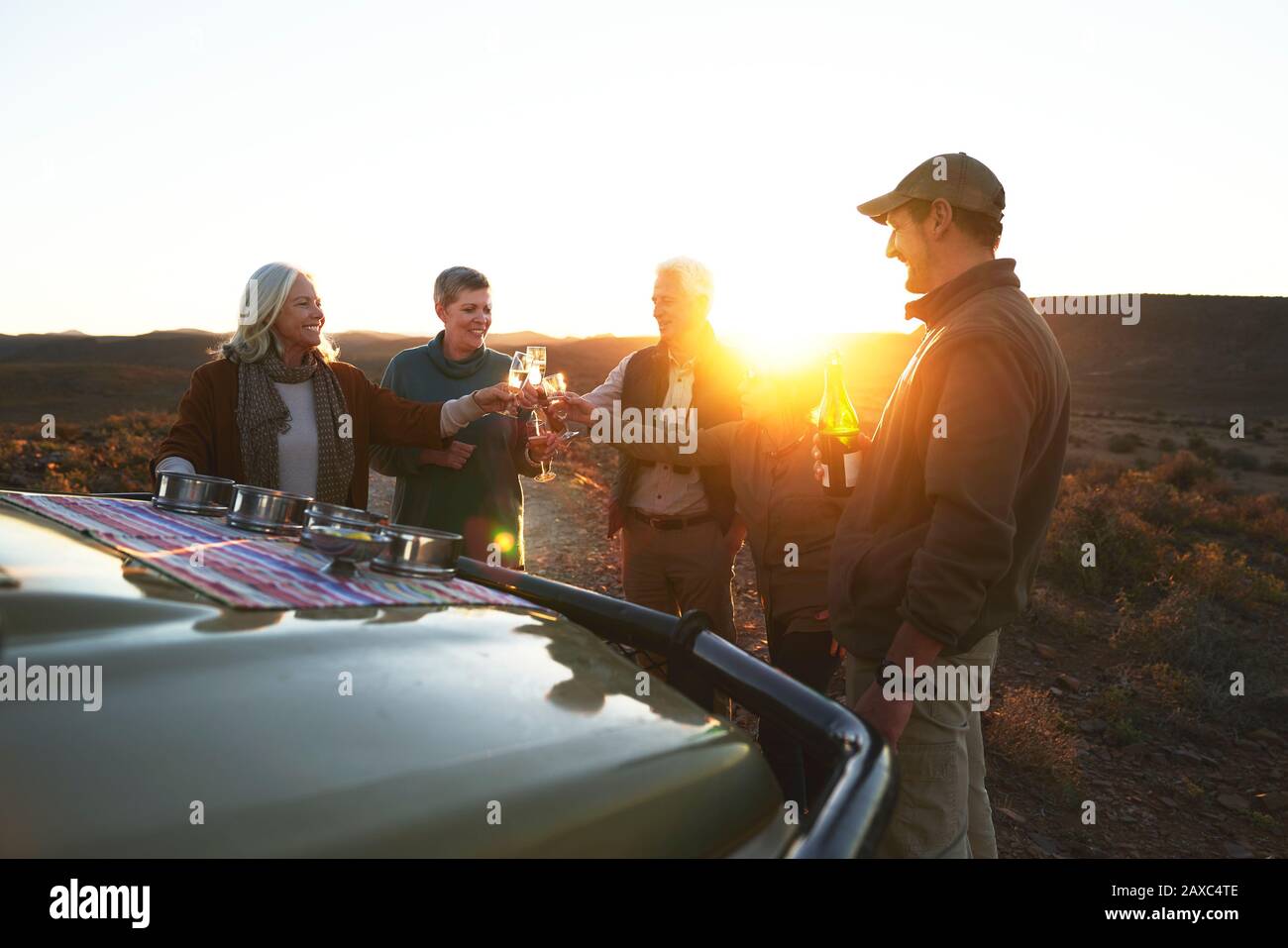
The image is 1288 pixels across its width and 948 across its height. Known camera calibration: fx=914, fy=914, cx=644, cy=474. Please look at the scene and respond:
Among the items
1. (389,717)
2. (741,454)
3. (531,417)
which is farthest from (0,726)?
(531,417)

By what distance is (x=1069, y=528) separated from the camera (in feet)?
36.3

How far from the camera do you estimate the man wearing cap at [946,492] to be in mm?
2320

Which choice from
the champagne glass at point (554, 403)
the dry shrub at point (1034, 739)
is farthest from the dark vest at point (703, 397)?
the dry shrub at point (1034, 739)

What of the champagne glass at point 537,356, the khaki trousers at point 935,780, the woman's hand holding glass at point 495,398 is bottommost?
the khaki trousers at point 935,780

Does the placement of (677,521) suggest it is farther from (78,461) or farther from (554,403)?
(78,461)

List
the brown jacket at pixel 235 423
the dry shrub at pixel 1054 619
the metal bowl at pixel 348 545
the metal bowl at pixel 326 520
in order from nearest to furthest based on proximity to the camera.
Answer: the metal bowl at pixel 348 545 < the metal bowl at pixel 326 520 < the brown jacket at pixel 235 423 < the dry shrub at pixel 1054 619

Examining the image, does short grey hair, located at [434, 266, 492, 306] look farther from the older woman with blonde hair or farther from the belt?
the belt

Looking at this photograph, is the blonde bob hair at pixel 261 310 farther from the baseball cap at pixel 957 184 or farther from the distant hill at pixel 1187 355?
the distant hill at pixel 1187 355

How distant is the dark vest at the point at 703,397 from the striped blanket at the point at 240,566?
2361 mm

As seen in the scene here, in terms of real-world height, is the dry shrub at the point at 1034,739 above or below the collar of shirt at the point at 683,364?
below

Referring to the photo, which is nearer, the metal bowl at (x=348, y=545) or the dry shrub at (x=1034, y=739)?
the metal bowl at (x=348, y=545)

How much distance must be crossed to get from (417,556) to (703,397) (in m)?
2.63
